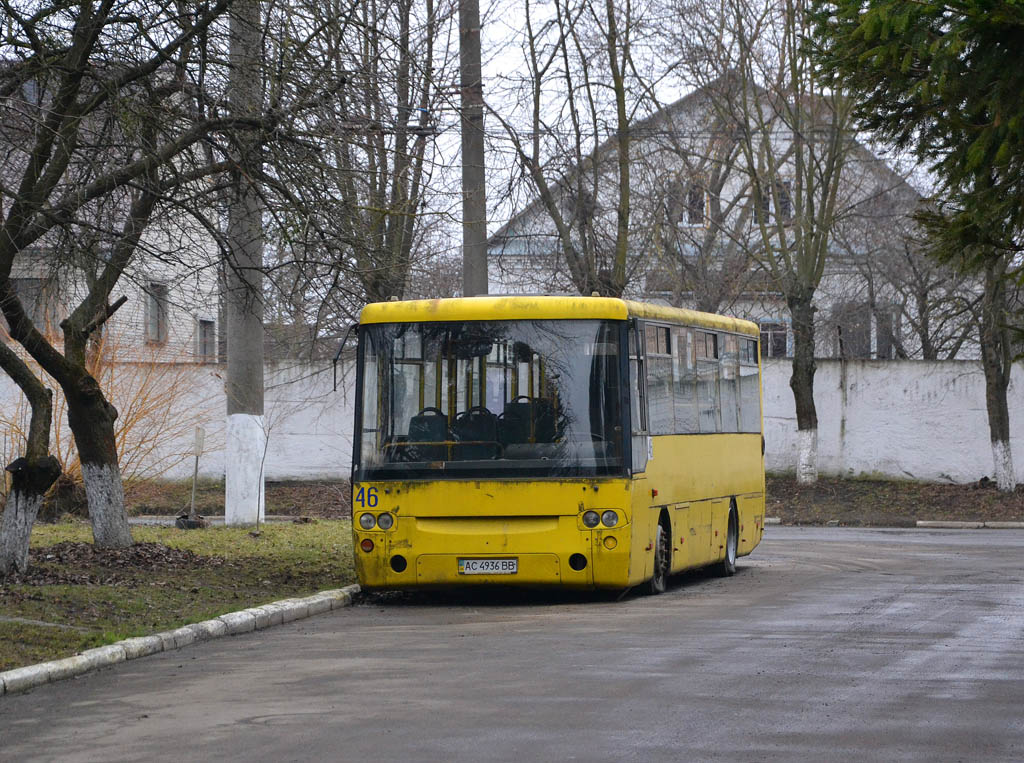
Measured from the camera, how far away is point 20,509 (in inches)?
555

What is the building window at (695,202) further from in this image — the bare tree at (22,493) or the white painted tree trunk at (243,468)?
the bare tree at (22,493)

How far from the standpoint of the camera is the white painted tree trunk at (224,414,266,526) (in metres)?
22.8

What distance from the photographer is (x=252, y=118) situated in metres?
13.7

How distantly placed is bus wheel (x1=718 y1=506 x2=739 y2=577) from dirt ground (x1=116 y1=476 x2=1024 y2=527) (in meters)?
11.2

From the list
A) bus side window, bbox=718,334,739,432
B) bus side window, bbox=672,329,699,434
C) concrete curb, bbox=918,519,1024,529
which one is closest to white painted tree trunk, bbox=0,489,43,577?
bus side window, bbox=672,329,699,434

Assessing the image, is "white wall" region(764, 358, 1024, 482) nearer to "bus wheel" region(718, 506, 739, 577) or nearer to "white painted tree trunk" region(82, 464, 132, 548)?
"bus wheel" region(718, 506, 739, 577)

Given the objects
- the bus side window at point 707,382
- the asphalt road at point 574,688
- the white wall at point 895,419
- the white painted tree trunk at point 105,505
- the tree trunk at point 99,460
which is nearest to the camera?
the asphalt road at point 574,688

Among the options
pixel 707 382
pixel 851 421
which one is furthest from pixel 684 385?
pixel 851 421

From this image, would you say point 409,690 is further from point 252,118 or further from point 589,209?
point 589,209

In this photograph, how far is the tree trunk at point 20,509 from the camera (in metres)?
14.1

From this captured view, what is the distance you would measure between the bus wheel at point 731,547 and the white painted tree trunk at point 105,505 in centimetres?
696

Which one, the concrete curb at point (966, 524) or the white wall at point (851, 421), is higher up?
the white wall at point (851, 421)

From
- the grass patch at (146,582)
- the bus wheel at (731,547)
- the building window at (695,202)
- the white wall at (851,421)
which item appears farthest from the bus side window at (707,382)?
the building window at (695,202)

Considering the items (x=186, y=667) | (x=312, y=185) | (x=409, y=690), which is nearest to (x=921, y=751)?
(x=409, y=690)
